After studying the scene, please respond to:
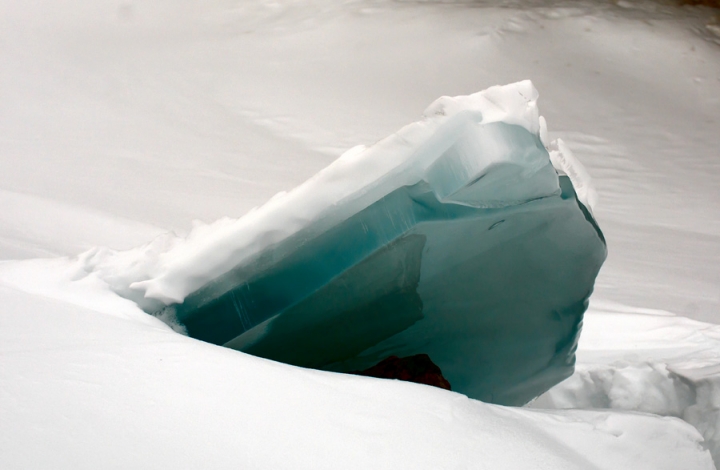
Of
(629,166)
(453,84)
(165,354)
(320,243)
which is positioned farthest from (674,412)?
(453,84)

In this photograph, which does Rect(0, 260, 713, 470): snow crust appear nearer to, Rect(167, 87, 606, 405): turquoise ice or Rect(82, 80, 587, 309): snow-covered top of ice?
Rect(82, 80, 587, 309): snow-covered top of ice

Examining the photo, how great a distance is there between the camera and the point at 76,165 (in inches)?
107

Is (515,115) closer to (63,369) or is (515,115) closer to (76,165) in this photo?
(63,369)

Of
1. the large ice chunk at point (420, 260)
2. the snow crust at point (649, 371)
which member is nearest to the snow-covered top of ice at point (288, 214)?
the large ice chunk at point (420, 260)

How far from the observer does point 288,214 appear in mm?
928

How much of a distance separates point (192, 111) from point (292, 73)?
91 centimetres

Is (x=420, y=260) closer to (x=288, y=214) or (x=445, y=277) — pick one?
(x=445, y=277)

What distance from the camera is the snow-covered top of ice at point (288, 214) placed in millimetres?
928


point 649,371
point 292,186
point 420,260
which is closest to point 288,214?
point 420,260

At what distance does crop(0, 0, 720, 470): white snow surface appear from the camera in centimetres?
63

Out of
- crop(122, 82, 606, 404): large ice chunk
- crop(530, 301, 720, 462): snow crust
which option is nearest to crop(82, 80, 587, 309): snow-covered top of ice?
crop(122, 82, 606, 404): large ice chunk

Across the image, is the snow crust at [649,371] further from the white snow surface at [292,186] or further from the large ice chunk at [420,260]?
the large ice chunk at [420,260]

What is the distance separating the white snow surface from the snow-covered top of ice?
0.01m

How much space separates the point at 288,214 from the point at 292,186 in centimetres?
201
